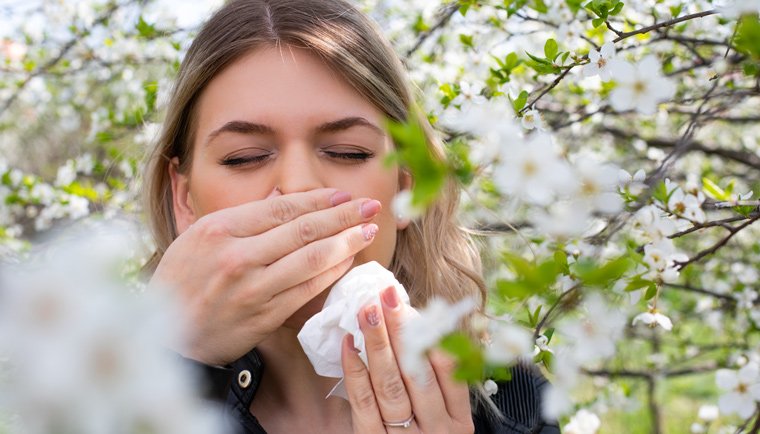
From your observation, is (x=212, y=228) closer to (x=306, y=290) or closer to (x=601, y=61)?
(x=306, y=290)

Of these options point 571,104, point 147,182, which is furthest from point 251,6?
point 571,104

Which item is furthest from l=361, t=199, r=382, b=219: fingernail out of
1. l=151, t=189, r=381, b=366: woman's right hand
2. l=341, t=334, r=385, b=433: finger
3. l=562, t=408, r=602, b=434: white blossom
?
l=562, t=408, r=602, b=434: white blossom

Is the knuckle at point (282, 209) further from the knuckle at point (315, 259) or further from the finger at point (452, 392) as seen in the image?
the finger at point (452, 392)

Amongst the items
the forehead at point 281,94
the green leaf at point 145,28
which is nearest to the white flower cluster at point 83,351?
the forehead at point 281,94

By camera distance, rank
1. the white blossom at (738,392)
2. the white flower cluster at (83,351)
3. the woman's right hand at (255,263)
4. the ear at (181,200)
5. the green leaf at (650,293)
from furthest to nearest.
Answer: the ear at (181,200)
the woman's right hand at (255,263)
the green leaf at (650,293)
the white blossom at (738,392)
the white flower cluster at (83,351)

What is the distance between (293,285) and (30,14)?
2.13 m

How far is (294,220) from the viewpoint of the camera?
3.45ft

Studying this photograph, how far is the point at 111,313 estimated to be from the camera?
0.32 meters

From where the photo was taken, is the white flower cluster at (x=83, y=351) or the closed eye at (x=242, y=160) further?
the closed eye at (x=242, y=160)

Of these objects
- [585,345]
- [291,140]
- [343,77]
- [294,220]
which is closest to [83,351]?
[585,345]

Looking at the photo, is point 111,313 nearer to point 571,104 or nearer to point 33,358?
point 33,358

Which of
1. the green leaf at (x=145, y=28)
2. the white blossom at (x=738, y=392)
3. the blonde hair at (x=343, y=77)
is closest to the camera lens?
the white blossom at (x=738, y=392)

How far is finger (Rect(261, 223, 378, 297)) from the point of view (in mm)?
1022

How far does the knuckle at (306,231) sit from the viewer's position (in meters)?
1.04
